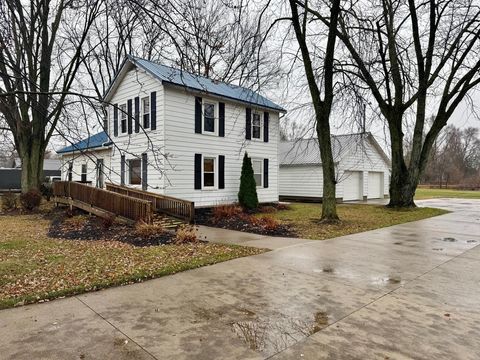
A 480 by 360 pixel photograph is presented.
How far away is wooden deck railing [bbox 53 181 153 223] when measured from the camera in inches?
413

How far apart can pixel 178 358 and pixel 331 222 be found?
391 inches

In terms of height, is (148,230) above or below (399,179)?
below

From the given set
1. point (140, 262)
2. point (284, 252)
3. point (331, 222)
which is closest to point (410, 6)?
point (331, 222)

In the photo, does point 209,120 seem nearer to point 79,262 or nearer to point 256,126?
point 256,126

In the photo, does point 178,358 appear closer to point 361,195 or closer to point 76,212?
point 76,212

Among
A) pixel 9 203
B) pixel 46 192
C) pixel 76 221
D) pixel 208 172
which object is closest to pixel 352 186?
pixel 208 172

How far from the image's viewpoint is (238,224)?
1225 centimetres

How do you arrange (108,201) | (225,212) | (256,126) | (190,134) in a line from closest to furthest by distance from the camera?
1. (108,201)
2. (225,212)
3. (190,134)
4. (256,126)

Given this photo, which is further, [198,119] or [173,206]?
[198,119]

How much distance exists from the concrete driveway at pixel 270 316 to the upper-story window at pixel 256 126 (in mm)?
11753

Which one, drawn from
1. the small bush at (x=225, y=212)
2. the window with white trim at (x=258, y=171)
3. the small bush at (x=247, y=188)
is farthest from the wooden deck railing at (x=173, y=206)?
the window with white trim at (x=258, y=171)

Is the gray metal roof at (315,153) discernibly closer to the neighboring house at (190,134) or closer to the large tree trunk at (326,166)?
the neighboring house at (190,134)

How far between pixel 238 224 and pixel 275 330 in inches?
340

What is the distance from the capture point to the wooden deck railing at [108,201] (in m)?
10.5
